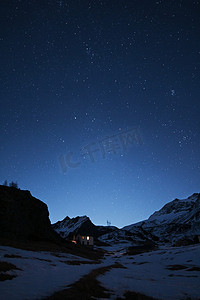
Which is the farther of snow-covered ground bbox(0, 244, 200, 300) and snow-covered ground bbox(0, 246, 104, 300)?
snow-covered ground bbox(0, 244, 200, 300)

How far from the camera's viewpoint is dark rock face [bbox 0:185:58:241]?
39.1 meters

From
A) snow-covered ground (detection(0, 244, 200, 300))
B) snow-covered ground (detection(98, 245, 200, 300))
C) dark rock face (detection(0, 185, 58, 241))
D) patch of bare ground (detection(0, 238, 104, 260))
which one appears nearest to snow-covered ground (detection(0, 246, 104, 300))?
snow-covered ground (detection(0, 244, 200, 300))

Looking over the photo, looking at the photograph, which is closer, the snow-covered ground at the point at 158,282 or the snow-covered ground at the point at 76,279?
the snow-covered ground at the point at 76,279

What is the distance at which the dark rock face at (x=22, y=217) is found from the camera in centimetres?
3909

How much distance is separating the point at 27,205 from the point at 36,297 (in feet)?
157

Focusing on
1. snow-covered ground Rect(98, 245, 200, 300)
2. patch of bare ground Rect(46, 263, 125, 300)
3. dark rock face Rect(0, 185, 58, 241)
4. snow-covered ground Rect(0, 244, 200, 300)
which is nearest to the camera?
patch of bare ground Rect(46, 263, 125, 300)

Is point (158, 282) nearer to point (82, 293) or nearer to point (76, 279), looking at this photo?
point (76, 279)

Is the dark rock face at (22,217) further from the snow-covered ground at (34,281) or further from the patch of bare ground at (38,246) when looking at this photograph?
the snow-covered ground at (34,281)

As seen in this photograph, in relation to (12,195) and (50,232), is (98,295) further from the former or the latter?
(50,232)

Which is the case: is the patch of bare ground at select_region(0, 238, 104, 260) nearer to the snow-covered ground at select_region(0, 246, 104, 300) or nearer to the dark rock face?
the dark rock face

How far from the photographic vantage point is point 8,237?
36438 mm

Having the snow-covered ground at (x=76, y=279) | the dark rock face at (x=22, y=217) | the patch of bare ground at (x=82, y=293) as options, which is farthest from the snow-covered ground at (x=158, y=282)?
the dark rock face at (x=22, y=217)

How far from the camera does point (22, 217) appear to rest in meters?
44.4

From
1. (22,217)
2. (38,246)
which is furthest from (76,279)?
(22,217)
